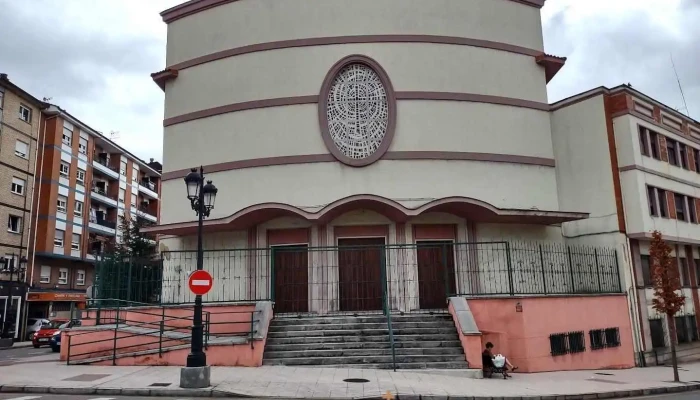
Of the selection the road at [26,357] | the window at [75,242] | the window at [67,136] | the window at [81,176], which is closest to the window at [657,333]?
the road at [26,357]

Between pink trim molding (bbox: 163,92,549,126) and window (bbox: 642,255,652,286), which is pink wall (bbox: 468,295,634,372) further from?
pink trim molding (bbox: 163,92,549,126)

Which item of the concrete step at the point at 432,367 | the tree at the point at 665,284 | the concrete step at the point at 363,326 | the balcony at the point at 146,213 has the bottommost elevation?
the concrete step at the point at 432,367

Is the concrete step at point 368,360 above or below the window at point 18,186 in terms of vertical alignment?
below

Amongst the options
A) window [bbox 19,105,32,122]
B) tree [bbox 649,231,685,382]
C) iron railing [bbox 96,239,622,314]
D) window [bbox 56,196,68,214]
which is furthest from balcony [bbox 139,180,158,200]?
tree [bbox 649,231,685,382]

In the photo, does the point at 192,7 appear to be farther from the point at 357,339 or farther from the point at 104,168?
the point at 104,168

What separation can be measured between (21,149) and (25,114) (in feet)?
8.58

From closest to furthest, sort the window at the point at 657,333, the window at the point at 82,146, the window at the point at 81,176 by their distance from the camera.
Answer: the window at the point at 657,333 → the window at the point at 81,176 → the window at the point at 82,146

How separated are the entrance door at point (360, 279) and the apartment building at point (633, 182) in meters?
7.62

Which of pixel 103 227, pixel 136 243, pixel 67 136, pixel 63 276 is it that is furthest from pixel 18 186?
pixel 103 227

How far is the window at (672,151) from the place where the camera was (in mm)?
22009

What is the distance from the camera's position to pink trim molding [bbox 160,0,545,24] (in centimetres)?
2131

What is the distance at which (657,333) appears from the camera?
19203 mm

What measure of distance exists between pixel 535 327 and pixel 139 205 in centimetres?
4712

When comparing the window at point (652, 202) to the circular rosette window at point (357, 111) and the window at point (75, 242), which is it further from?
the window at point (75, 242)
